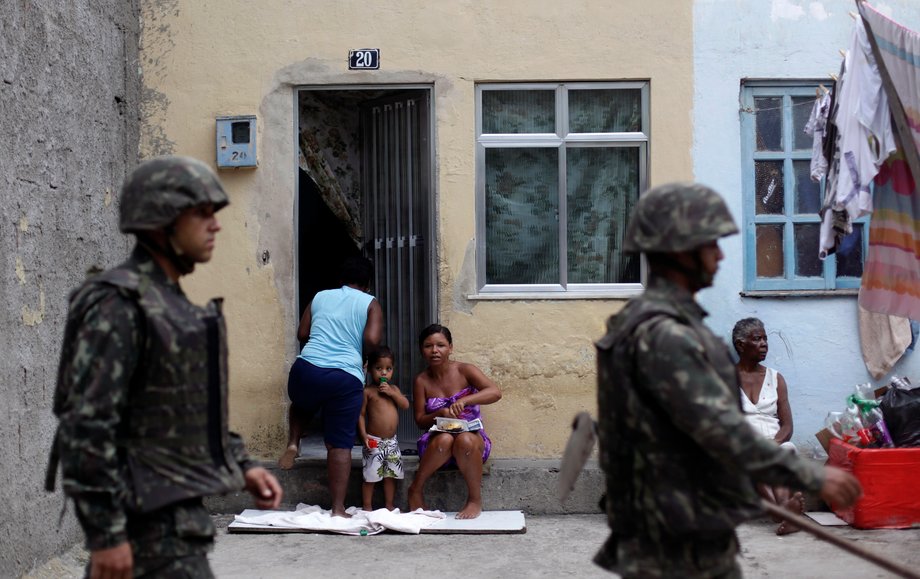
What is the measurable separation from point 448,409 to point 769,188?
2.57m

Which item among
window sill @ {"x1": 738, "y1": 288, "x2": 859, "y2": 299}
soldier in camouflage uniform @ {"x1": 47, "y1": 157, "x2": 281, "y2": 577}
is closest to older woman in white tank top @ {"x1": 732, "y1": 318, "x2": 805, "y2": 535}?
window sill @ {"x1": 738, "y1": 288, "x2": 859, "y2": 299}

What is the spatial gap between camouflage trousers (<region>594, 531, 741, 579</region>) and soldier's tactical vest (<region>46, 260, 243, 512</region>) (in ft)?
3.56

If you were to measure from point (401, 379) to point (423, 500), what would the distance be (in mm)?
1047

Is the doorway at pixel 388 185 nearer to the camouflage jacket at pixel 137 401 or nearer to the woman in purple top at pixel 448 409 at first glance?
the woman in purple top at pixel 448 409

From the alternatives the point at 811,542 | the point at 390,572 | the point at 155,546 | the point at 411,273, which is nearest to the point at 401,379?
the point at 411,273

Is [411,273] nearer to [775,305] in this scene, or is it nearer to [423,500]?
[423,500]

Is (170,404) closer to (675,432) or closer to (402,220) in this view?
(675,432)

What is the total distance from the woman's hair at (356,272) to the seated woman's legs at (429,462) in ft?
3.66

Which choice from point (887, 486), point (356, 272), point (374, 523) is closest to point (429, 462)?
point (374, 523)

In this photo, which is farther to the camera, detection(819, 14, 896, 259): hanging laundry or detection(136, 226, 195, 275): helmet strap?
detection(819, 14, 896, 259): hanging laundry

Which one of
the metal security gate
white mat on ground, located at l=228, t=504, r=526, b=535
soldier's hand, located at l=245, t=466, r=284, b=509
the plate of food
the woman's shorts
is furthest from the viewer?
the metal security gate

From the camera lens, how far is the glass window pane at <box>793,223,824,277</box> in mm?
7340

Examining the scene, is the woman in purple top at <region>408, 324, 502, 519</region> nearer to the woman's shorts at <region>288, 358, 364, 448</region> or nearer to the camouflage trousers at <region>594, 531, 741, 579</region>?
the woman's shorts at <region>288, 358, 364, 448</region>

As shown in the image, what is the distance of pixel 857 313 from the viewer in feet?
23.8
